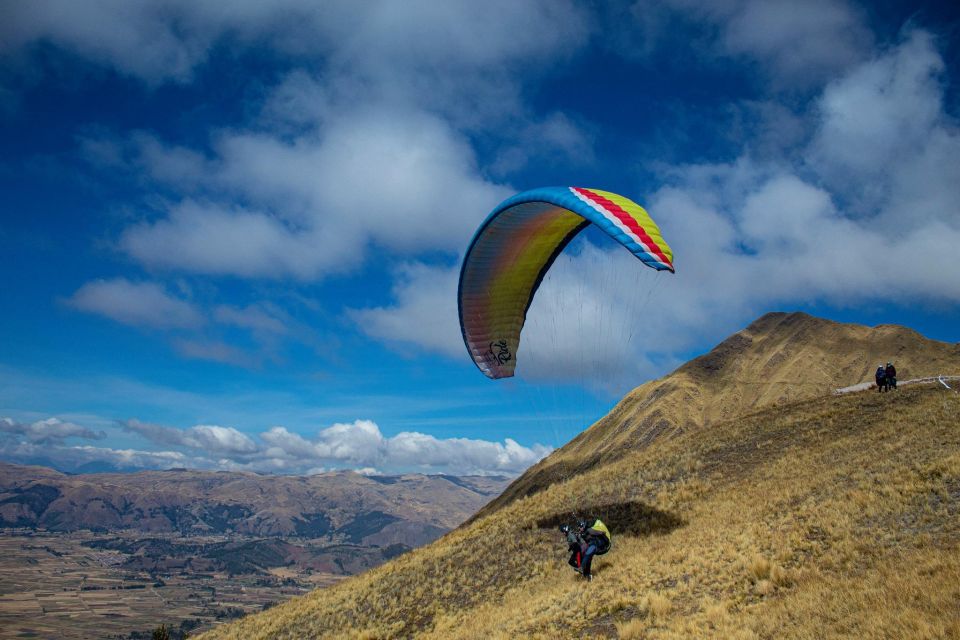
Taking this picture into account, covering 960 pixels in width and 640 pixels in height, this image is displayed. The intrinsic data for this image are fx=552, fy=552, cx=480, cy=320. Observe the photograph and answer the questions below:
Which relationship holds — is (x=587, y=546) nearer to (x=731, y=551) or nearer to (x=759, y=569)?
(x=731, y=551)

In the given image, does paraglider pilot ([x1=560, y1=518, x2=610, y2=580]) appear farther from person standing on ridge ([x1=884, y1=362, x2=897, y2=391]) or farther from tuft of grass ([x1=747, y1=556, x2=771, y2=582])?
person standing on ridge ([x1=884, y1=362, x2=897, y2=391])

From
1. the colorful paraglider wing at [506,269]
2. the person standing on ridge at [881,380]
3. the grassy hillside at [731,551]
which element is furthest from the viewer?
the person standing on ridge at [881,380]

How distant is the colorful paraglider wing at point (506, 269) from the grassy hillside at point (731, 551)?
308 inches

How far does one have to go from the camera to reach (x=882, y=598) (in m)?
9.14

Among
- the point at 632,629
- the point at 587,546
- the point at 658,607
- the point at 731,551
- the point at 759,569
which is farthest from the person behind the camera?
the point at 587,546

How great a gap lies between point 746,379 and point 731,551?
101 meters

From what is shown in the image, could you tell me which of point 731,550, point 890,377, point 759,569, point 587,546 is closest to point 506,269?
point 587,546

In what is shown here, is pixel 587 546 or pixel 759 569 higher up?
pixel 759 569

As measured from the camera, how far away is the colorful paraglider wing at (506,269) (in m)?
20.6

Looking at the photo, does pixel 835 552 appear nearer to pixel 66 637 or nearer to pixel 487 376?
pixel 487 376

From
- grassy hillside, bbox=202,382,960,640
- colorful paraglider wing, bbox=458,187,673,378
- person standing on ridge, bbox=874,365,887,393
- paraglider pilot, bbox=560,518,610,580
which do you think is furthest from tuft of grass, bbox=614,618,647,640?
person standing on ridge, bbox=874,365,887,393

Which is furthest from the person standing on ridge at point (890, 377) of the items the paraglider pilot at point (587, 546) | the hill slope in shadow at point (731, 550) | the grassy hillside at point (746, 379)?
the grassy hillside at point (746, 379)

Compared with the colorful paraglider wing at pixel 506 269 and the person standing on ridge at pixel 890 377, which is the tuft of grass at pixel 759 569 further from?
the person standing on ridge at pixel 890 377

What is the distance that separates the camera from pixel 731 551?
13797 mm
